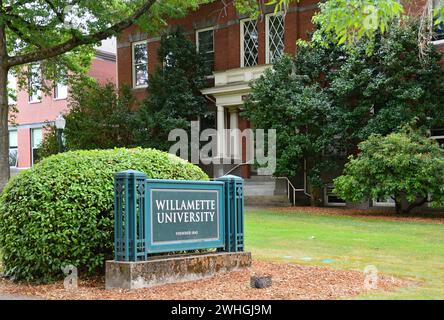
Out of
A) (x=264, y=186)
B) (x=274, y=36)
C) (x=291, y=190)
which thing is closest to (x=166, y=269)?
(x=291, y=190)

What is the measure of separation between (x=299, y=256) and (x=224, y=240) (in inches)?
93.5

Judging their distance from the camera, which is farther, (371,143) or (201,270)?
(371,143)

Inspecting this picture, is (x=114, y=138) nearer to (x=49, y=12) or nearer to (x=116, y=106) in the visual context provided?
(x=116, y=106)

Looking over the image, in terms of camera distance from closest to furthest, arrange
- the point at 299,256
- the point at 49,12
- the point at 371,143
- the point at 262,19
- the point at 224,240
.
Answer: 1. the point at 224,240
2. the point at 299,256
3. the point at 49,12
4. the point at 371,143
5. the point at 262,19

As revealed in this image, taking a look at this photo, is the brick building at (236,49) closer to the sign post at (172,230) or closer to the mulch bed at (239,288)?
the sign post at (172,230)

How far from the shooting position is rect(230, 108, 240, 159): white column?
89.8ft

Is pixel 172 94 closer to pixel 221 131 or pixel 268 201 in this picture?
pixel 221 131

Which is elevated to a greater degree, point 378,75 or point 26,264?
point 378,75

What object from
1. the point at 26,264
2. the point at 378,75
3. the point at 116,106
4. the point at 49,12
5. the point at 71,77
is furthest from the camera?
the point at 116,106

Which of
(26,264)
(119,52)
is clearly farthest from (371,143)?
(119,52)

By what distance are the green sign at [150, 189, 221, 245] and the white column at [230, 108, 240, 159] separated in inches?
735

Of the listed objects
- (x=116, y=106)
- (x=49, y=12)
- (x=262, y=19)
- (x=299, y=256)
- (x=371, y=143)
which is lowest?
(x=299, y=256)

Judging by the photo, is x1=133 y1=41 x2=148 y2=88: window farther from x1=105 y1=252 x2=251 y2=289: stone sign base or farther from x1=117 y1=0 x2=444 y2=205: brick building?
x1=105 y1=252 x2=251 y2=289: stone sign base

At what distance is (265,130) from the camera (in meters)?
22.7
